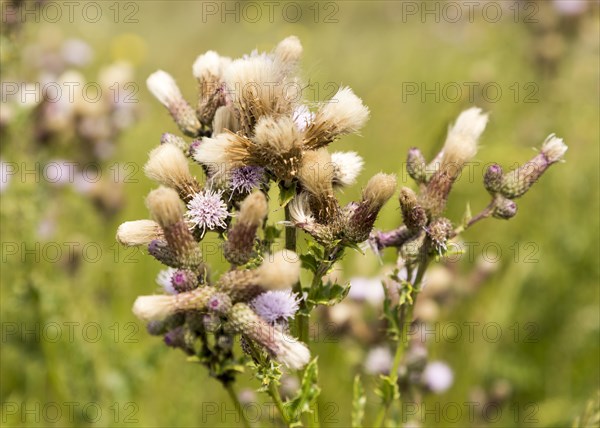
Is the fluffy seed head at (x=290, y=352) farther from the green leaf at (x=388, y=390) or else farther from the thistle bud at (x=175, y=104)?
the thistle bud at (x=175, y=104)

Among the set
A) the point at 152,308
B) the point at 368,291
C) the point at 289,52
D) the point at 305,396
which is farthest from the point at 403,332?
the point at 368,291

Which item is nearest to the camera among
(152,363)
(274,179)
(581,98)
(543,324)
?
(274,179)

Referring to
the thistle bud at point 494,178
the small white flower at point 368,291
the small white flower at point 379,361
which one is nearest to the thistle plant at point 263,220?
the thistle bud at point 494,178

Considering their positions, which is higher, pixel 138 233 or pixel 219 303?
pixel 138 233

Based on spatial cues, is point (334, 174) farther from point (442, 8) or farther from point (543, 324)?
point (442, 8)

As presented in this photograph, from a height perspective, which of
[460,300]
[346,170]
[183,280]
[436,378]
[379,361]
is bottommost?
[436,378]

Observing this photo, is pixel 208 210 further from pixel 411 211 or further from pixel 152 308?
pixel 411 211

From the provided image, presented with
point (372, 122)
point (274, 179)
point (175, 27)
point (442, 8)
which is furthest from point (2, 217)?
point (175, 27)
